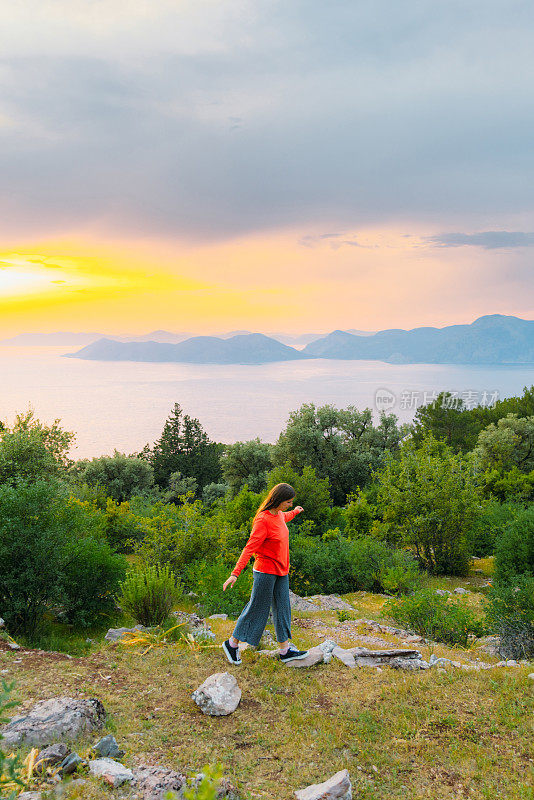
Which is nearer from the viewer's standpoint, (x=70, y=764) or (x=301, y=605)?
(x=70, y=764)

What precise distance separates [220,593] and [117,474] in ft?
111

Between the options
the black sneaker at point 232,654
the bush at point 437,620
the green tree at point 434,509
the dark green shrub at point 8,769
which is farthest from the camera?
the green tree at point 434,509

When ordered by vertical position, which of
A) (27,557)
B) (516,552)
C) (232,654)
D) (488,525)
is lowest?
(488,525)

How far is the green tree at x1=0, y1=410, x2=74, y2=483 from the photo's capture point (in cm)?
2262

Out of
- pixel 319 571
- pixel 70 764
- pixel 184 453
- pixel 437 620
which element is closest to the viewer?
pixel 70 764

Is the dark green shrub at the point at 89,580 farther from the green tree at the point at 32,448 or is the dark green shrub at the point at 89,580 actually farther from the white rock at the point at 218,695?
the green tree at the point at 32,448

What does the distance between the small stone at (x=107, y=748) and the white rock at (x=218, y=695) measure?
104cm

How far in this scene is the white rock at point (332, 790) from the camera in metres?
4.13

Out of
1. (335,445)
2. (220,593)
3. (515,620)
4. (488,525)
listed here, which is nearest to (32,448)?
(220,593)

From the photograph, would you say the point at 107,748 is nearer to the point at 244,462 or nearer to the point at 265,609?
the point at 265,609

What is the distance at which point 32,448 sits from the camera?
79.3 feet

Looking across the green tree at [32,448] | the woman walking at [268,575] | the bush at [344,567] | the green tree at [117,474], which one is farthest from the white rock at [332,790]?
the green tree at [117,474]

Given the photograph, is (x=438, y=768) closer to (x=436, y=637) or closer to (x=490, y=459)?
(x=436, y=637)

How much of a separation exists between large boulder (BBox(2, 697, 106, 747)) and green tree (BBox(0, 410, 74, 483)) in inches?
630
